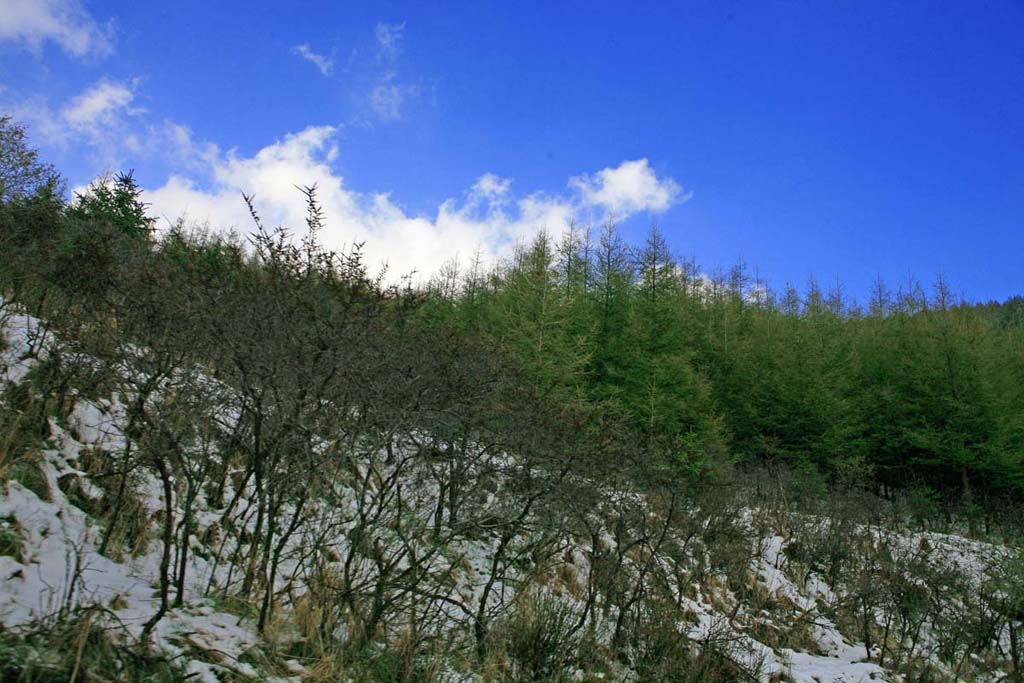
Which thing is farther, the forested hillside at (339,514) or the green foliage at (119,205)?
the green foliage at (119,205)

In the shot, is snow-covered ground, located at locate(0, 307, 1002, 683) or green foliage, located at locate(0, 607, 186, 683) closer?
green foliage, located at locate(0, 607, 186, 683)

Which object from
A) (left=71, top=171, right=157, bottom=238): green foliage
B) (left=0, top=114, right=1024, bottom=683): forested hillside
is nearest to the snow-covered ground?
(left=0, top=114, right=1024, bottom=683): forested hillside

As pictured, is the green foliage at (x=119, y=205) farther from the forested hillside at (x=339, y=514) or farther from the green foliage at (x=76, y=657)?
the green foliage at (x=76, y=657)

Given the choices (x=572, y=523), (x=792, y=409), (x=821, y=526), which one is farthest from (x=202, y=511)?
(x=792, y=409)

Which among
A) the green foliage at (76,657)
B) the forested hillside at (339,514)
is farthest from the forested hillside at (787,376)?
the green foliage at (76,657)

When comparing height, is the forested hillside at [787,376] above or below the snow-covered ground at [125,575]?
above

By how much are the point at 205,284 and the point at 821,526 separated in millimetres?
Result: 13199

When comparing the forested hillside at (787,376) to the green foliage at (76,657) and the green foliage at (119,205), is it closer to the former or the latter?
the green foliage at (119,205)

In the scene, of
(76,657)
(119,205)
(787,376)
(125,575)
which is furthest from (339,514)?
(787,376)

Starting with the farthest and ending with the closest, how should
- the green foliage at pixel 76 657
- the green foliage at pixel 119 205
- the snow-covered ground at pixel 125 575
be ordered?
1. the green foliage at pixel 119 205
2. the snow-covered ground at pixel 125 575
3. the green foliage at pixel 76 657

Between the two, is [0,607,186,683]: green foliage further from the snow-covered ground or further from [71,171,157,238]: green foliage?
[71,171,157,238]: green foliage

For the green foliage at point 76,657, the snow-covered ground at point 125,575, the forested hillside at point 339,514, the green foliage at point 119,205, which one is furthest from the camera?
the green foliage at point 119,205

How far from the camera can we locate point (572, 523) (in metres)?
5.58

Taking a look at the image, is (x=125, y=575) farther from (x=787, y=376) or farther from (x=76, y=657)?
(x=787, y=376)
